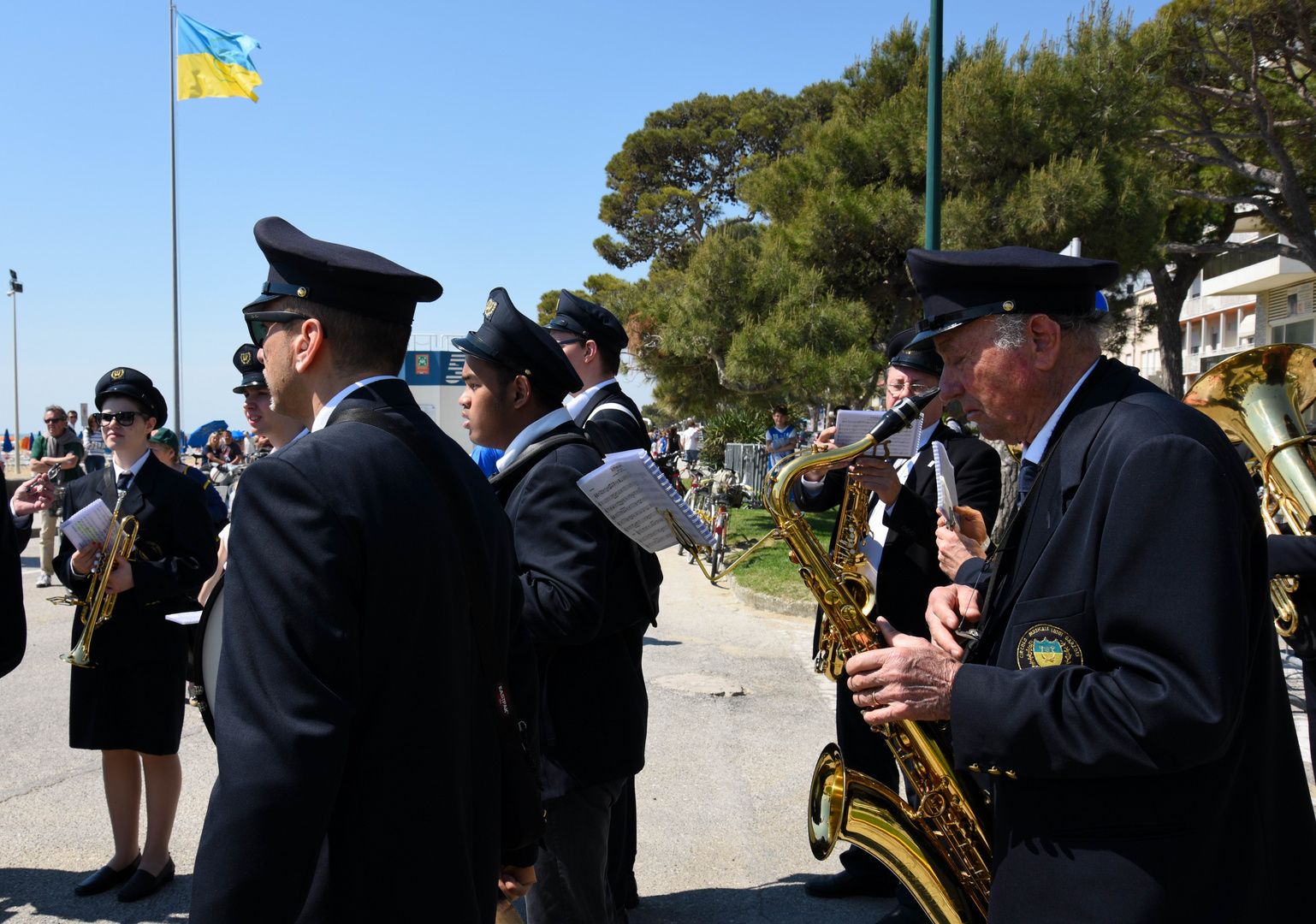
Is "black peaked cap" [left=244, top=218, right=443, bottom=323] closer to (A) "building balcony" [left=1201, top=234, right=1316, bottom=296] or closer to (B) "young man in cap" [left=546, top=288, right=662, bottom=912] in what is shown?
(B) "young man in cap" [left=546, top=288, right=662, bottom=912]

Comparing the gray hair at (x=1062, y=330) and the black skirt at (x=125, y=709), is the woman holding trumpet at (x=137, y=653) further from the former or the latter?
the gray hair at (x=1062, y=330)

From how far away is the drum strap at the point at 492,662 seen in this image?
1650 mm

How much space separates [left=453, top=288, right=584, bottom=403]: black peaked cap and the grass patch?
4.56 meters

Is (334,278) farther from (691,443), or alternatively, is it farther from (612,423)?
(691,443)

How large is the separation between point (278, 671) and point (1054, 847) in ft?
4.55

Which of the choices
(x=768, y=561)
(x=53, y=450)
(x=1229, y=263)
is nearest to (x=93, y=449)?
(x=53, y=450)

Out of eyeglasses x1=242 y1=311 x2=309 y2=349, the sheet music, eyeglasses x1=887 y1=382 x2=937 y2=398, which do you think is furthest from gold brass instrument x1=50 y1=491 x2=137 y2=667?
eyeglasses x1=887 y1=382 x2=937 y2=398

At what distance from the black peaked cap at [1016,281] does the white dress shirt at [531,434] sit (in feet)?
4.22

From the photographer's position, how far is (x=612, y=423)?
3.74m

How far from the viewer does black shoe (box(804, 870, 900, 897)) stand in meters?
3.79

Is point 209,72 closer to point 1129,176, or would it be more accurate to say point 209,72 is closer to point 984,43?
point 984,43

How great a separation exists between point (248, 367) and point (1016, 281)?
11.5ft

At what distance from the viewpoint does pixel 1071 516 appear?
1599mm

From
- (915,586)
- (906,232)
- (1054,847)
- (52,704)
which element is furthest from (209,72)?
(1054,847)
